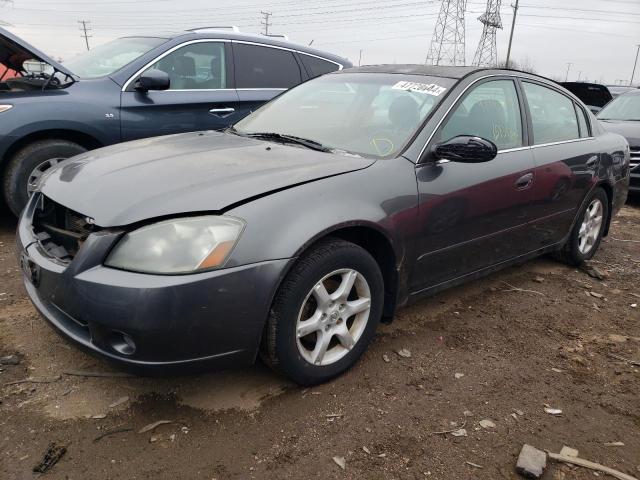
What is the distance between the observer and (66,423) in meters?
2.23

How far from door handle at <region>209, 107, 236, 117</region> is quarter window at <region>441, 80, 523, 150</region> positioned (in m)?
2.61

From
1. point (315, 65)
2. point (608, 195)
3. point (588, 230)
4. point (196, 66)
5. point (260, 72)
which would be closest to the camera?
point (588, 230)

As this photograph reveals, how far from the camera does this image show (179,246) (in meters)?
2.06

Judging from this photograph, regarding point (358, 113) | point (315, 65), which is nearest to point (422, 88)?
point (358, 113)

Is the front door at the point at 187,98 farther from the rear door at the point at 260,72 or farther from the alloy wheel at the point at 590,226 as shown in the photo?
the alloy wheel at the point at 590,226

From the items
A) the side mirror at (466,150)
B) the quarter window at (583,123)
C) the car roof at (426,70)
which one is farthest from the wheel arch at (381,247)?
the quarter window at (583,123)

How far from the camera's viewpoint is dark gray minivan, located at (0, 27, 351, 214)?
168 inches

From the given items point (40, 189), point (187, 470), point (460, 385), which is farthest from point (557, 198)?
point (40, 189)

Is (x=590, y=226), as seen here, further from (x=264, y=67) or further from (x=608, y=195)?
(x=264, y=67)

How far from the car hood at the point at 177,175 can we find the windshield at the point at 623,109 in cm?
740

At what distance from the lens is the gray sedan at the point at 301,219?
2062 mm

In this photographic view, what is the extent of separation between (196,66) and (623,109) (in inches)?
278

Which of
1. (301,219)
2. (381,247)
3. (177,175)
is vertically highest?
(177,175)

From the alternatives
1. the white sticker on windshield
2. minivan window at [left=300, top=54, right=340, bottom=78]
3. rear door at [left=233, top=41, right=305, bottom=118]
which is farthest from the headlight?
minivan window at [left=300, top=54, right=340, bottom=78]
